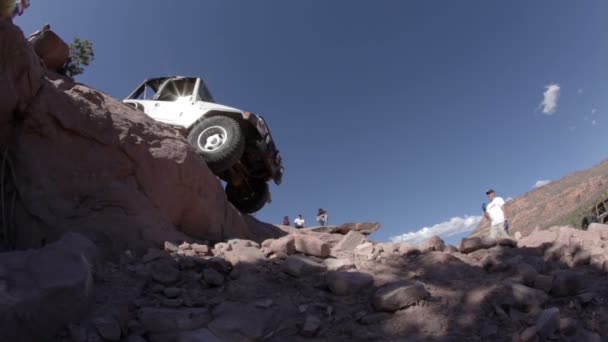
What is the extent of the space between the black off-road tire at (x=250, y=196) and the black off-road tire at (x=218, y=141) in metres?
1.82

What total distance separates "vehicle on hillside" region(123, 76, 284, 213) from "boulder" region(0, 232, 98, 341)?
411cm

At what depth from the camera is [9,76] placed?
3.79m

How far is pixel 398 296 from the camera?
2.34 metres

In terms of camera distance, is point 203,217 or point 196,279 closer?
point 196,279

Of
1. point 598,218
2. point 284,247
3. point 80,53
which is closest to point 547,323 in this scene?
point 284,247

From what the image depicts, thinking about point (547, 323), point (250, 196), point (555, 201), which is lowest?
point (547, 323)

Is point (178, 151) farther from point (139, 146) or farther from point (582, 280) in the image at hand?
point (582, 280)

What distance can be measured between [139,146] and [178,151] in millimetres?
528

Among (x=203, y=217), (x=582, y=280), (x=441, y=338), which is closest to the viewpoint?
(x=441, y=338)

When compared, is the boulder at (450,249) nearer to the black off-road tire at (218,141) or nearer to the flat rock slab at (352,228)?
the black off-road tire at (218,141)

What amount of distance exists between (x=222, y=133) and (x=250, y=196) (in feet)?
7.17

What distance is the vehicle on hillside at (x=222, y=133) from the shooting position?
21.3ft

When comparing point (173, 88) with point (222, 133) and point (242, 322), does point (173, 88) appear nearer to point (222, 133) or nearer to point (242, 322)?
point (222, 133)

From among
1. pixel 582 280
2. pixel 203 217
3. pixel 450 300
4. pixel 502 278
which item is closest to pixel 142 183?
pixel 203 217
